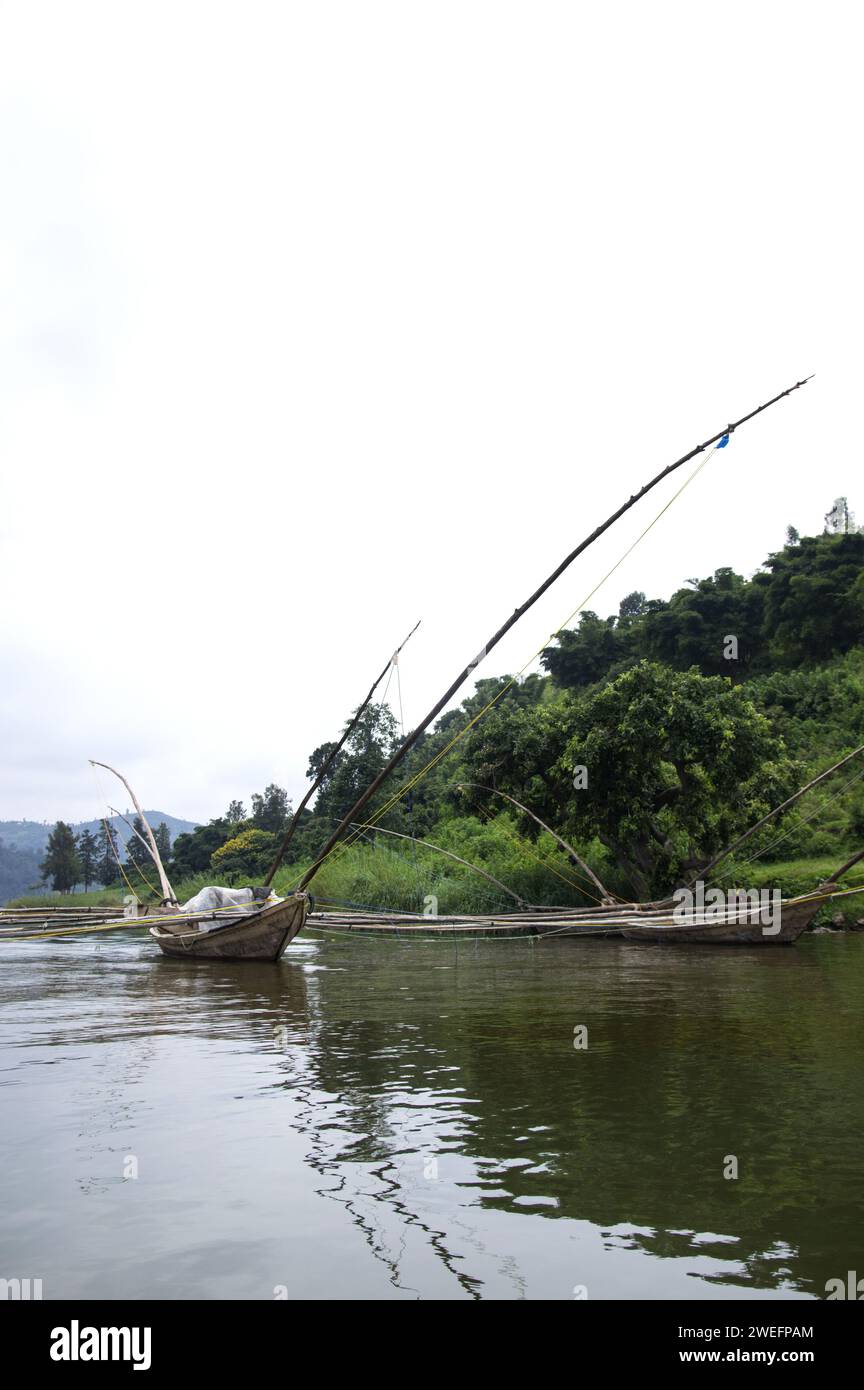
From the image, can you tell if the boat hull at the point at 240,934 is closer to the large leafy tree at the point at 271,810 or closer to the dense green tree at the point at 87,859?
the large leafy tree at the point at 271,810

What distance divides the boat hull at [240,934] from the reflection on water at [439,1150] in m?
7.46

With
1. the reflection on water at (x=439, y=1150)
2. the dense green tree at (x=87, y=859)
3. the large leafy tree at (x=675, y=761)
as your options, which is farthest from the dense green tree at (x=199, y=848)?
the reflection on water at (x=439, y=1150)

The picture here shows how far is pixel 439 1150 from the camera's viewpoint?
670 cm

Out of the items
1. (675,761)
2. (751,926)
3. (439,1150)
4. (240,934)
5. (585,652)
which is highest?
(585,652)

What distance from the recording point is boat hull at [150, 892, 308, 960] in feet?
70.5

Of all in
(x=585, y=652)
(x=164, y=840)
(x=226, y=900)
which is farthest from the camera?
(x=164, y=840)

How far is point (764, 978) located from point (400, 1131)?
35.5ft

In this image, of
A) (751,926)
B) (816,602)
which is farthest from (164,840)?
(751,926)

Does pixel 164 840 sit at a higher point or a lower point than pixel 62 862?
higher

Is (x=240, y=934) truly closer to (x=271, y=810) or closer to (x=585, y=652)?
(x=585, y=652)

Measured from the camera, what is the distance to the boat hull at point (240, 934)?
21.5 metres

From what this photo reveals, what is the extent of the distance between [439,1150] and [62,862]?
10110cm

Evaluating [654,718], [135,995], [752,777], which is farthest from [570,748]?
[135,995]
